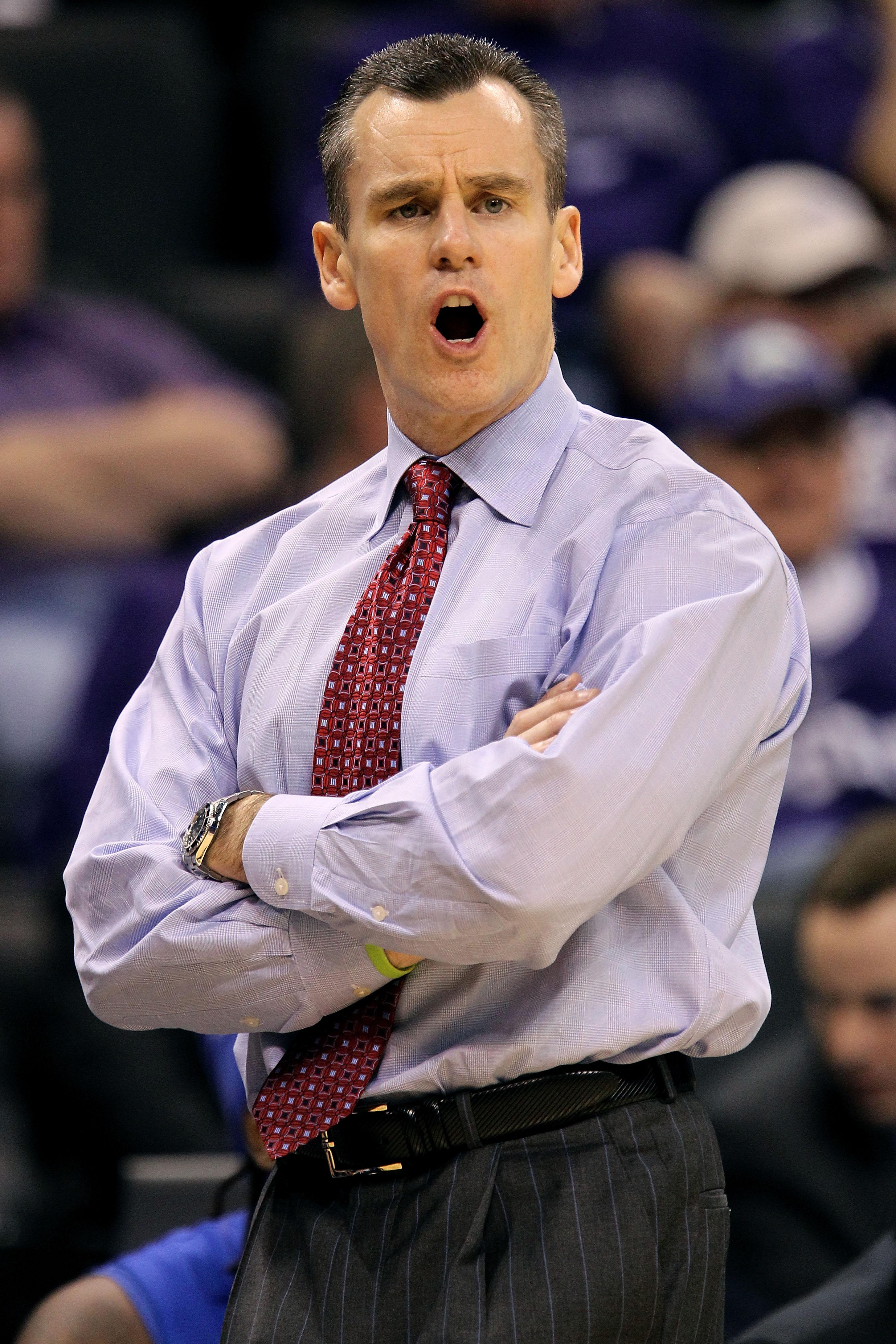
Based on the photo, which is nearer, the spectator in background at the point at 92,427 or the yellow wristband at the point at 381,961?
the yellow wristband at the point at 381,961

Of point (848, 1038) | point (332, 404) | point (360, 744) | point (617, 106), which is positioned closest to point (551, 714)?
point (360, 744)

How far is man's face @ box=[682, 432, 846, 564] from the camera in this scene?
3.14m

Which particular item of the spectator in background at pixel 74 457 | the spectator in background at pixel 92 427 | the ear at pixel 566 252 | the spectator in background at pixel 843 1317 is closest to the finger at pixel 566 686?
the ear at pixel 566 252

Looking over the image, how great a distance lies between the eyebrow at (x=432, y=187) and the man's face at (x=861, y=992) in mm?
1490

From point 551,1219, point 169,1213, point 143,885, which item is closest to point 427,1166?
point 551,1219

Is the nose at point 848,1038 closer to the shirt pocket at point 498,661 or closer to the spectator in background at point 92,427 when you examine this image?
the shirt pocket at point 498,661

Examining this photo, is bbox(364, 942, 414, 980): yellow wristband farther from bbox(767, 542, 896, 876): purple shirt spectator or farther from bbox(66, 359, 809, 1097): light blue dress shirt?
bbox(767, 542, 896, 876): purple shirt spectator

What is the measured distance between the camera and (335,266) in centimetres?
146

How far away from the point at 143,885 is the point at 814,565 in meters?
2.06

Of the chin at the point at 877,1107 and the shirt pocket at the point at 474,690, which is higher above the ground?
the shirt pocket at the point at 474,690

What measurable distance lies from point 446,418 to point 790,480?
6.04 feet

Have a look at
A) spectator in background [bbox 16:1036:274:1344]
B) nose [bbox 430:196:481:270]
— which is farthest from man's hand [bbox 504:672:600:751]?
spectator in background [bbox 16:1036:274:1344]

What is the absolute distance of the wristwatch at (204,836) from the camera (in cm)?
135

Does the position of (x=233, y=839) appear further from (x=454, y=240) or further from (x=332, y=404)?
(x=332, y=404)
